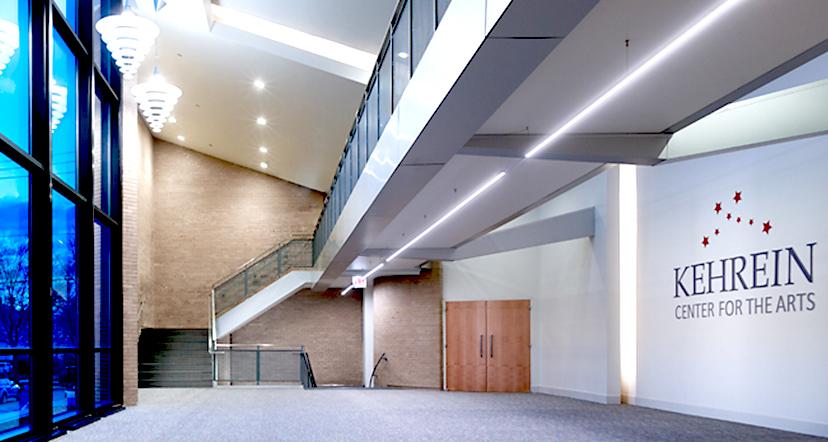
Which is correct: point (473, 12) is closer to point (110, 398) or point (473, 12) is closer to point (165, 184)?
point (110, 398)

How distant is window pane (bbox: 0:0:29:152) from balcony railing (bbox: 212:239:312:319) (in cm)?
1693

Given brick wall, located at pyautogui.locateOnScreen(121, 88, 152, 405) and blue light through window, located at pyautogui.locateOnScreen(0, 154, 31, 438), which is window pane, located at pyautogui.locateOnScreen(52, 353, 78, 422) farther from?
brick wall, located at pyautogui.locateOnScreen(121, 88, 152, 405)

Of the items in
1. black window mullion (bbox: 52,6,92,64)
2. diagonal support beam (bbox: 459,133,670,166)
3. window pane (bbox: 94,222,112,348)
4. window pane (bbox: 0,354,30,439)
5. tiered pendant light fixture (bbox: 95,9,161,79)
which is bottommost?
window pane (bbox: 0,354,30,439)

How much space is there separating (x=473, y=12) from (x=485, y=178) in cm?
→ 582

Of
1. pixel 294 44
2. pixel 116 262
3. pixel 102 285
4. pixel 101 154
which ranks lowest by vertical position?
pixel 102 285

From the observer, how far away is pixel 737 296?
11500mm

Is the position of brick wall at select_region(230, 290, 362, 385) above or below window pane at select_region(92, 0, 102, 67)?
below

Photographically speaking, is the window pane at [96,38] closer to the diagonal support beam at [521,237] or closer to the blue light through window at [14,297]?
the blue light through window at [14,297]

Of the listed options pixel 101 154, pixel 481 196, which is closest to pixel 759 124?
pixel 481 196

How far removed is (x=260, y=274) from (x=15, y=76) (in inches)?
684

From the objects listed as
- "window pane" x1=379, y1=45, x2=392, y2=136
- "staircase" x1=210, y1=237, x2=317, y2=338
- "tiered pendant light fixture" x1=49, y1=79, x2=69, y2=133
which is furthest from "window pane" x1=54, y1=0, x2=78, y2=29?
"staircase" x1=210, y1=237, x2=317, y2=338

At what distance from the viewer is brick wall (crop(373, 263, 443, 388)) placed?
2291cm

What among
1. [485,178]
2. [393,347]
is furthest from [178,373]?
[485,178]

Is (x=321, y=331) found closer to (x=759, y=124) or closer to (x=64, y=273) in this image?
(x=64, y=273)
